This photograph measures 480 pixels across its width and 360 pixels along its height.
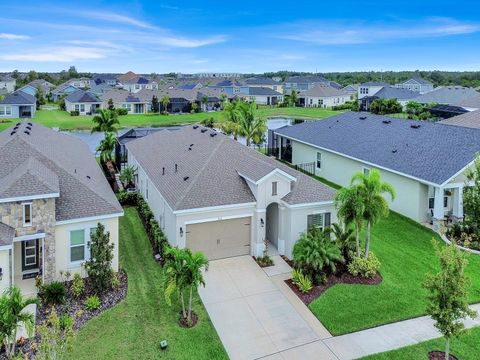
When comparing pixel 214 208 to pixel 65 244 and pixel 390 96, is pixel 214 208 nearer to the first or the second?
pixel 65 244

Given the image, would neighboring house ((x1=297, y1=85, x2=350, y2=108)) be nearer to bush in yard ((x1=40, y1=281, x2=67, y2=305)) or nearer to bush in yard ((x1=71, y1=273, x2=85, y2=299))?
bush in yard ((x1=71, y1=273, x2=85, y2=299))

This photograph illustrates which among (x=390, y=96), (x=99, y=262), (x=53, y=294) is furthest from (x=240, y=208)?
(x=390, y=96)

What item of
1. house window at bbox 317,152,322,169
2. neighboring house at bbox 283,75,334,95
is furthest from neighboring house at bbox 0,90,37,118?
neighboring house at bbox 283,75,334,95

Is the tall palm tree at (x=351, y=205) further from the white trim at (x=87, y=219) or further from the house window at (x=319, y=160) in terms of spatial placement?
the house window at (x=319, y=160)

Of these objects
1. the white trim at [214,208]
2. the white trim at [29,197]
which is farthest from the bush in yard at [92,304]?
the white trim at [214,208]

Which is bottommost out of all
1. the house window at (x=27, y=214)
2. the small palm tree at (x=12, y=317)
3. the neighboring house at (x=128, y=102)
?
the small palm tree at (x=12, y=317)

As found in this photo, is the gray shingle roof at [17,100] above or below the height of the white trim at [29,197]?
above

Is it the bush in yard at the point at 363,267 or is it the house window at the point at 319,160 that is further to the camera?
the house window at the point at 319,160
